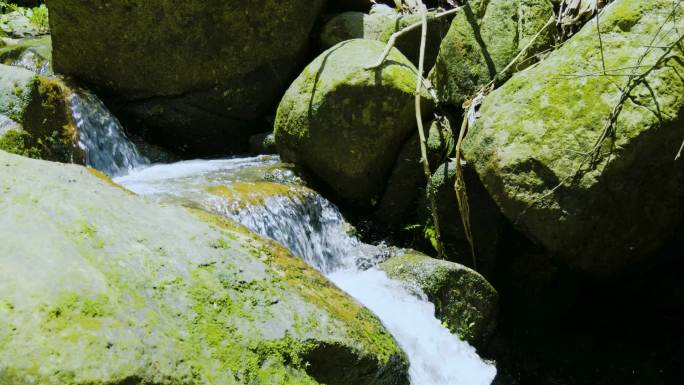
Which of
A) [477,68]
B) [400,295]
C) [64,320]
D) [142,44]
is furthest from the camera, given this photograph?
[142,44]

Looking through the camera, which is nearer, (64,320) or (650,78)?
(64,320)

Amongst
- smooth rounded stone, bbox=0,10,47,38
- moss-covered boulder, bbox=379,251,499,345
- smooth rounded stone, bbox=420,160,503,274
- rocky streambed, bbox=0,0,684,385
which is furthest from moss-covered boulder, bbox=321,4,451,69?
smooth rounded stone, bbox=0,10,47,38

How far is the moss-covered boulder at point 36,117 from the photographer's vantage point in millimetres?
5250

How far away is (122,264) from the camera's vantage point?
2.16m

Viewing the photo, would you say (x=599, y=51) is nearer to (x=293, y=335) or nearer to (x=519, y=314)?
(x=519, y=314)

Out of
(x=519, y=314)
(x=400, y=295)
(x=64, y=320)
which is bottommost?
(x=519, y=314)

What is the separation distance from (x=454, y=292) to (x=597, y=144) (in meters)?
1.55

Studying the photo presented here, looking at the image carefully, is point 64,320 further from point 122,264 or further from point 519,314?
point 519,314

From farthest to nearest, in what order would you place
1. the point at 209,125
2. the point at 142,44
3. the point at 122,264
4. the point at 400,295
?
the point at 209,125, the point at 142,44, the point at 400,295, the point at 122,264

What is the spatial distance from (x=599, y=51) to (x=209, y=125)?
199 inches

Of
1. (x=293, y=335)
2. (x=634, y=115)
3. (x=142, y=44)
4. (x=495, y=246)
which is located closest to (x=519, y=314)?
(x=495, y=246)

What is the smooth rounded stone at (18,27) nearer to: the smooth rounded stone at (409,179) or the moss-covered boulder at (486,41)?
the smooth rounded stone at (409,179)

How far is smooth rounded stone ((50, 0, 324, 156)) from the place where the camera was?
7.25m

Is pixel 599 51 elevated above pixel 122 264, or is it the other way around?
pixel 599 51
